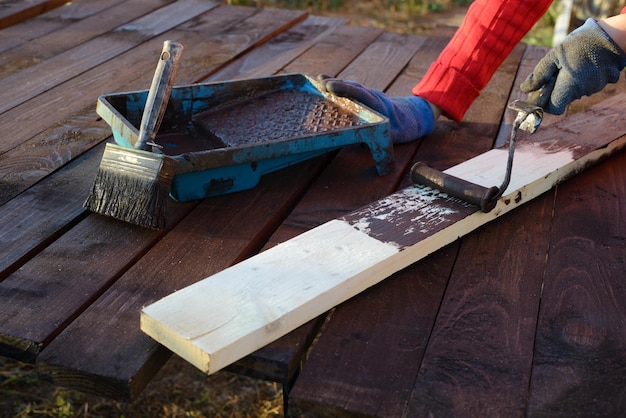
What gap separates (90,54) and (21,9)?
25.1 inches

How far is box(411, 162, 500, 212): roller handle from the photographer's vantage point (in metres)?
1.72

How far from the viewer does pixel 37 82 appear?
260cm

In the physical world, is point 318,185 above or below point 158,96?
below

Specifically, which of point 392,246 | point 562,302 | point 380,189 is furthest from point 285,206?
point 562,302

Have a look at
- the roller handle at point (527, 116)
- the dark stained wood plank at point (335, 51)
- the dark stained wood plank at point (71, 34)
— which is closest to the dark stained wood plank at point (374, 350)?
the roller handle at point (527, 116)

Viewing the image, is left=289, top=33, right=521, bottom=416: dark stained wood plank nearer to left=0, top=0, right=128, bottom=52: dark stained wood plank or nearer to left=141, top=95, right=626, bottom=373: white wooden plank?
left=141, top=95, right=626, bottom=373: white wooden plank

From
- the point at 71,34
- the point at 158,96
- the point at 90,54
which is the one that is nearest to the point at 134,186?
the point at 158,96

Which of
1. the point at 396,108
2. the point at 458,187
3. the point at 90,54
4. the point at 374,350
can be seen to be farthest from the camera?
the point at 90,54

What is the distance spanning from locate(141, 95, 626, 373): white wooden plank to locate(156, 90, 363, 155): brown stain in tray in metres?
0.33

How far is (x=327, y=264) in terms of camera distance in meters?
1.53

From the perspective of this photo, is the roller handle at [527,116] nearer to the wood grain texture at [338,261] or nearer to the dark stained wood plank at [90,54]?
the wood grain texture at [338,261]

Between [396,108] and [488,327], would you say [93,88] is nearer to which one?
[396,108]

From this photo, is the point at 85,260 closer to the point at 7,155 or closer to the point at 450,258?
the point at 7,155

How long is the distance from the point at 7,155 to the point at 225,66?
984 millimetres
